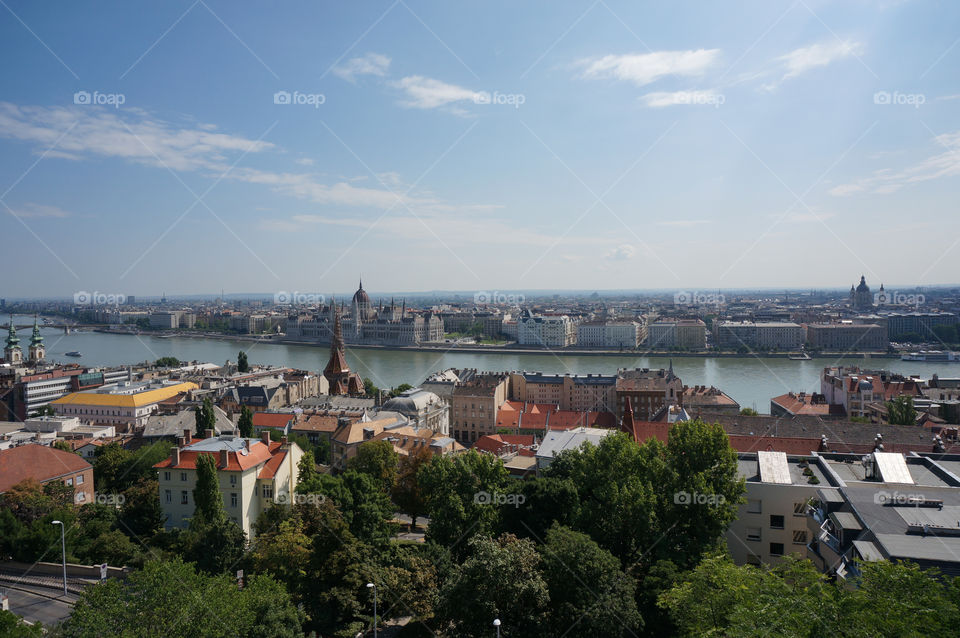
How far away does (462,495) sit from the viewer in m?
7.92

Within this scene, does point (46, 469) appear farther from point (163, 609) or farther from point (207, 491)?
point (163, 609)

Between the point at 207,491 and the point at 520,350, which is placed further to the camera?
the point at 520,350

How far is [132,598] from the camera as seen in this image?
4.42 m

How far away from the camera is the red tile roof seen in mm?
9375

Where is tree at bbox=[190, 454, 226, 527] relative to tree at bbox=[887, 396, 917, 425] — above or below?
above

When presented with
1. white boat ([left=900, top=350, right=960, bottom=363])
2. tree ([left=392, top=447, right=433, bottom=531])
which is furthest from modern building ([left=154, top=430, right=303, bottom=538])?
white boat ([left=900, top=350, right=960, bottom=363])

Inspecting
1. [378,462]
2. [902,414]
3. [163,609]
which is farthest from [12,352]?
[902,414]

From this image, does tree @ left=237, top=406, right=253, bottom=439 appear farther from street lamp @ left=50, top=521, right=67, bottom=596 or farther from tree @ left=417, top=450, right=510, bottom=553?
tree @ left=417, top=450, right=510, bottom=553

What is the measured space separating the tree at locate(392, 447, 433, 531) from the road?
14.6 feet

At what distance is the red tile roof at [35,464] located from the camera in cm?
938

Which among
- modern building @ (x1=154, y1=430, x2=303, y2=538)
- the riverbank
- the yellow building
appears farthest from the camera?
the riverbank

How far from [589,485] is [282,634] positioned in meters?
4.08

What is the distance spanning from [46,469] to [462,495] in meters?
6.88

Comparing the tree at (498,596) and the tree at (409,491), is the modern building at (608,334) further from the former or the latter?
the tree at (498,596)
